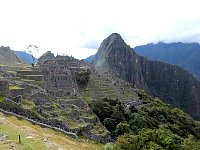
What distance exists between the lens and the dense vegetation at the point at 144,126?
47.3 metres

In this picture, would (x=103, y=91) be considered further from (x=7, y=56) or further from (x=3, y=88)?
(x=3, y=88)

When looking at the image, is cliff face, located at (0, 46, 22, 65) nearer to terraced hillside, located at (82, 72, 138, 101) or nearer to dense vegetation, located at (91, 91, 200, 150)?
terraced hillside, located at (82, 72, 138, 101)

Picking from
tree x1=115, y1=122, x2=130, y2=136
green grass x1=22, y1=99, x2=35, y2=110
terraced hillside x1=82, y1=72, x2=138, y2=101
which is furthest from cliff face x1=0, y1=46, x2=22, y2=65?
tree x1=115, y1=122, x2=130, y2=136

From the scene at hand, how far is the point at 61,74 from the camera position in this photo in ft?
263

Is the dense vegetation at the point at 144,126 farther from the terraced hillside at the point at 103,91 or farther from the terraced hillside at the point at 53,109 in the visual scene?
the terraced hillside at the point at 103,91

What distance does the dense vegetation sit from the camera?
47.3 meters

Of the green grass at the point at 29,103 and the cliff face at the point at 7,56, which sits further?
the cliff face at the point at 7,56

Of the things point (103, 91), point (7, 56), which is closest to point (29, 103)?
point (103, 91)

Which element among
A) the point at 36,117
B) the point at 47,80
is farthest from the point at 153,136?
the point at 47,80

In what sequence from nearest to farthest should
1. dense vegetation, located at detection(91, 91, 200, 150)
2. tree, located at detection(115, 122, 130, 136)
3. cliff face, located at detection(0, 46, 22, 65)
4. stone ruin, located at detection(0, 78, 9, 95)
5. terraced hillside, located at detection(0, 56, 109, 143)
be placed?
1. dense vegetation, located at detection(91, 91, 200, 150)
2. terraced hillside, located at detection(0, 56, 109, 143)
3. stone ruin, located at detection(0, 78, 9, 95)
4. tree, located at detection(115, 122, 130, 136)
5. cliff face, located at detection(0, 46, 22, 65)

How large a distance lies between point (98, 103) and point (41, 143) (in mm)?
38900

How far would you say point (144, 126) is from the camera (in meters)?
72.2

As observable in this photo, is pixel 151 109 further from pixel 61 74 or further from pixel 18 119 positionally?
pixel 18 119

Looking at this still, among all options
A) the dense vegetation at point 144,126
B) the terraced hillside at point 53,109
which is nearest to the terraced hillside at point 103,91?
the dense vegetation at point 144,126
